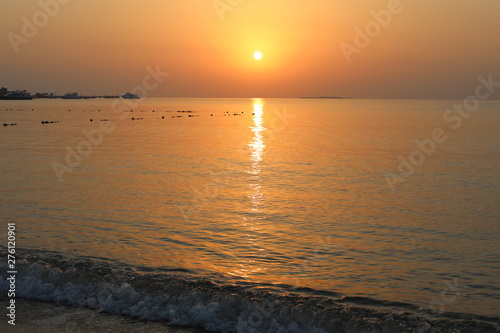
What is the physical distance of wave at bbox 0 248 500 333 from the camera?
11.9 meters

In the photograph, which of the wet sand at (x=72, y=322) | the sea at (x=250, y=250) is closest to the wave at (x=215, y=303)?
the sea at (x=250, y=250)

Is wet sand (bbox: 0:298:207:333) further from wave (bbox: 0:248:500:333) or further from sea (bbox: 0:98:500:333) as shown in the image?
wave (bbox: 0:248:500:333)

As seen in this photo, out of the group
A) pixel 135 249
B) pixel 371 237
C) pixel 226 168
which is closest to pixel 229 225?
pixel 135 249

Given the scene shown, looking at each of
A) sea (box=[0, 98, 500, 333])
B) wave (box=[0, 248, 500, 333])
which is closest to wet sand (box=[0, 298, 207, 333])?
sea (box=[0, 98, 500, 333])

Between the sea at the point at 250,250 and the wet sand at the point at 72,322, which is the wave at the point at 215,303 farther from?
the wet sand at the point at 72,322

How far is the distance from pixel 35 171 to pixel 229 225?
22.6m

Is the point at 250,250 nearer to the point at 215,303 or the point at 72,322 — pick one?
the point at 215,303

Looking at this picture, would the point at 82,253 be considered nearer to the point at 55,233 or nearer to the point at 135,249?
→ the point at 135,249

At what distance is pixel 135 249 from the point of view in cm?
1781

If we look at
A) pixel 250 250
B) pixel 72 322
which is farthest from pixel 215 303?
pixel 250 250

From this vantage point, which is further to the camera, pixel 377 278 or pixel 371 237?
pixel 371 237

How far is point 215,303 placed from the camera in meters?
12.8

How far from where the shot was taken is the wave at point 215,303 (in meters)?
11.9

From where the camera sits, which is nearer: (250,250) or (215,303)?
(215,303)
